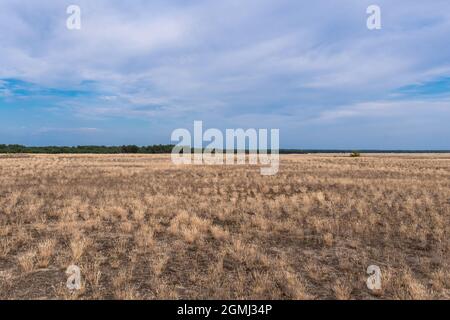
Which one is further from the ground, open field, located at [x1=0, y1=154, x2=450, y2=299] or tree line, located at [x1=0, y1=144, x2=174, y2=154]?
tree line, located at [x1=0, y1=144, x2=174, y2=154]

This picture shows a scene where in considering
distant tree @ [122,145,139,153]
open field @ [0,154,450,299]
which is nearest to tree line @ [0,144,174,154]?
distant tree @ [122,145,139,153]

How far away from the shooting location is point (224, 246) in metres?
8.95

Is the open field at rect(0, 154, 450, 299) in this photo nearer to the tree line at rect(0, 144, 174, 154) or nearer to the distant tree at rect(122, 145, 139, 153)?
the tree line at rect(0, 144, 174, 154)

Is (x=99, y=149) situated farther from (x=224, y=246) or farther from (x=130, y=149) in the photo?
(x=224, y=246)

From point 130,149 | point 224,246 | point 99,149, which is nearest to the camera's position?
point 224,246

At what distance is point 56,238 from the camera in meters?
9.55

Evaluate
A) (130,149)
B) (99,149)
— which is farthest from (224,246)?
(99,149)

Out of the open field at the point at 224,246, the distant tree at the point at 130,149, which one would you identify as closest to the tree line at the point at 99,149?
the distant tree at the point at 130,149

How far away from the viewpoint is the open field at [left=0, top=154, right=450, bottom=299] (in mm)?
6262

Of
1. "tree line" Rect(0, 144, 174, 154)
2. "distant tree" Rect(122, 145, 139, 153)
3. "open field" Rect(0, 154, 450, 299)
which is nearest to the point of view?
"open field" Rect(0, 154, 450, 299)

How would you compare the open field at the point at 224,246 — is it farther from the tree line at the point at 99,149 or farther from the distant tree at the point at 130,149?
the distant tree at the point at 130,149

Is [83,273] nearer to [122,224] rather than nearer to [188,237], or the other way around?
[188,237]

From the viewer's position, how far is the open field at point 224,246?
6262 millimetres
